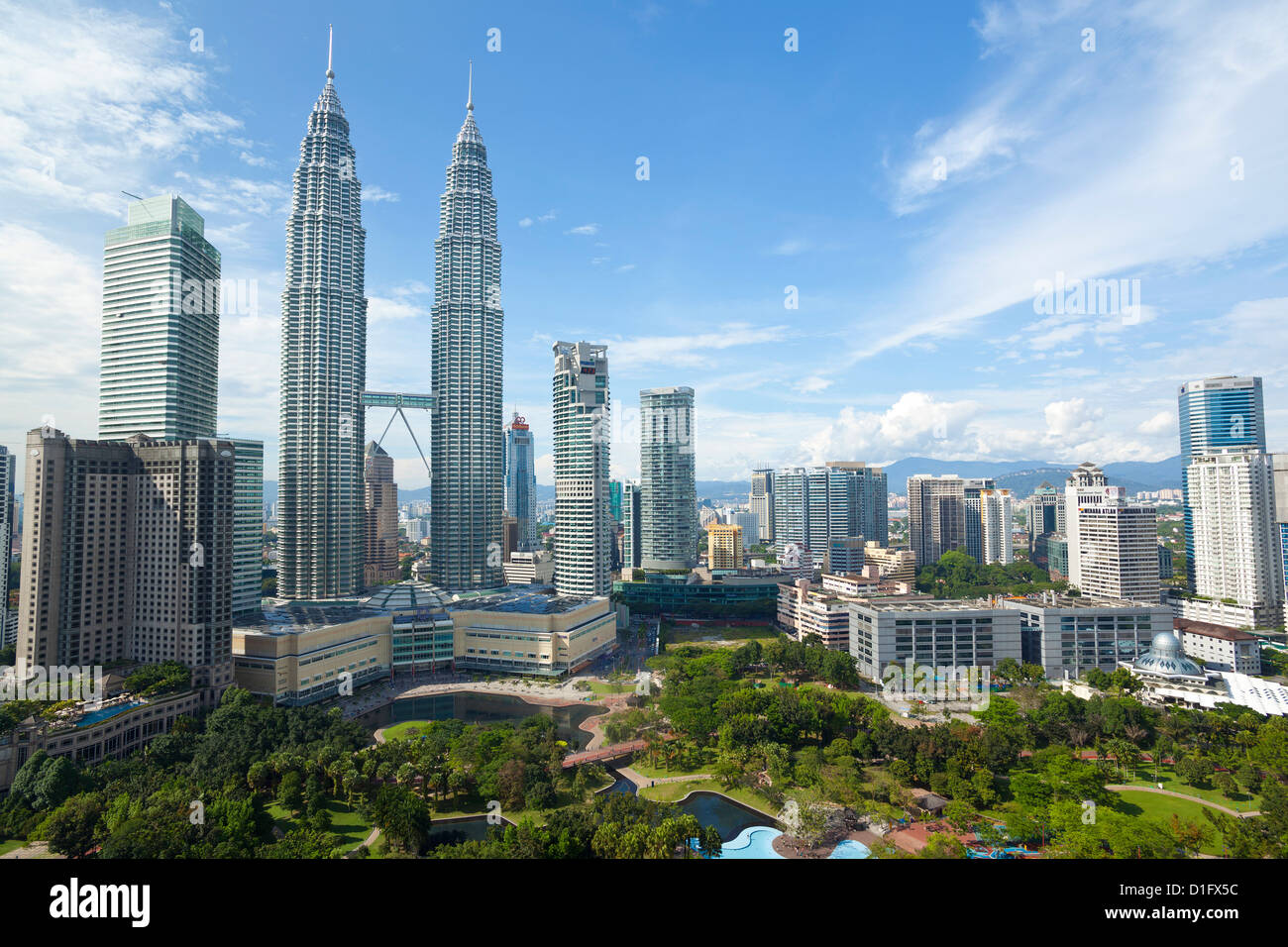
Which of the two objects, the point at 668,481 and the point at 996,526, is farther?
the point at 996,526

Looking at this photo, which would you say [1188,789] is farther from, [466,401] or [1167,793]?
[466,401]

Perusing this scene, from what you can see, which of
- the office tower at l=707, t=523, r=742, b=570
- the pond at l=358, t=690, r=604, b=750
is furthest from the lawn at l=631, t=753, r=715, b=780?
the office tower at l=707, t=523, r=742, b=570

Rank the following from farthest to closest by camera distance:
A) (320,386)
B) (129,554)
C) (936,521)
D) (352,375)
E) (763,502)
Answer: (763,502), (936,521), (352,375), (320,386), (129,554)

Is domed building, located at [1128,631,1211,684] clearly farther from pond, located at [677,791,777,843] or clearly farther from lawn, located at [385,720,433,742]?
lawn, located at [385,720,433,742]

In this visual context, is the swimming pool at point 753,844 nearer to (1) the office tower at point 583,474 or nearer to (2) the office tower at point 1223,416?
(1) the office tower at point 583,474

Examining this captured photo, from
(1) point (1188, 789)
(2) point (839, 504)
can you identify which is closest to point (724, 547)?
(2) point (839, 504)

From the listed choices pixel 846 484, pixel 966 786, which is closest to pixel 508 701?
pixel 966 786
